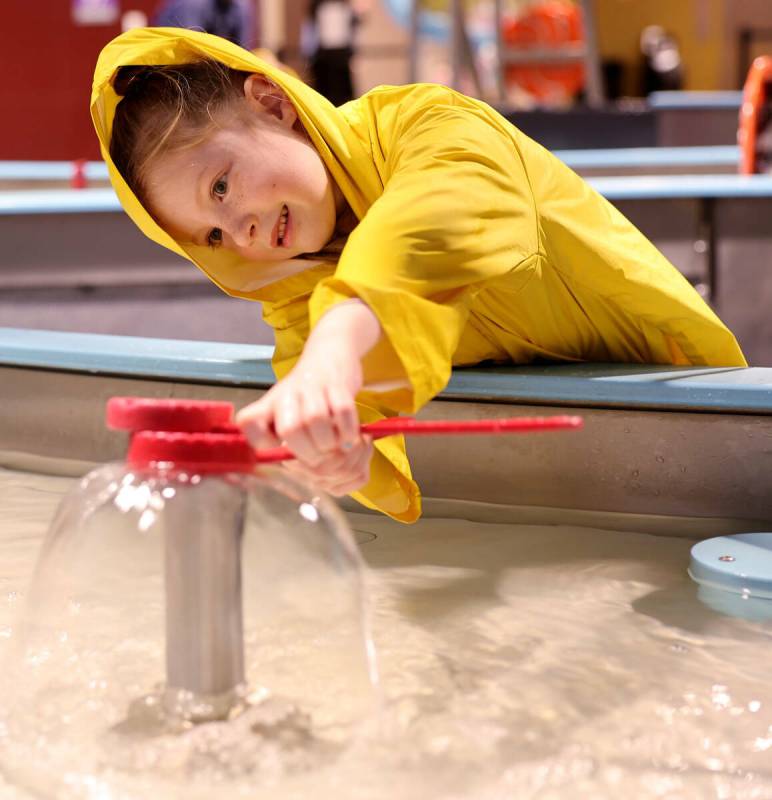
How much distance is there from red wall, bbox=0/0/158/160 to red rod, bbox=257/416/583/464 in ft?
20.2

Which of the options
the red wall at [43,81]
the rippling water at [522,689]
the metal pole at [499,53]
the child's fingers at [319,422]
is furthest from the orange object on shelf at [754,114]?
the red wall at [43,81]

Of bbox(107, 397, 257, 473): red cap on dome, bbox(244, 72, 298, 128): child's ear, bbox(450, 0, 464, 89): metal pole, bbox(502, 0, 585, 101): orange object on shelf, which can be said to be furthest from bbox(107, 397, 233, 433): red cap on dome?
bbox(502, 0, 585, 101): orange object on shelf

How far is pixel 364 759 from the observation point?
2.12 feet

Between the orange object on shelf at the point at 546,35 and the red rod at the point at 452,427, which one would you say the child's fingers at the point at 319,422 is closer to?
the red rod at the point at 452,427

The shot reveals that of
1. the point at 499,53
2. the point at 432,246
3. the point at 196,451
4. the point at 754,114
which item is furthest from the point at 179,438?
the point at 499,53

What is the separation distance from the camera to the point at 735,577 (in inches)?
35.7

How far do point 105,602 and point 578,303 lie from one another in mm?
574

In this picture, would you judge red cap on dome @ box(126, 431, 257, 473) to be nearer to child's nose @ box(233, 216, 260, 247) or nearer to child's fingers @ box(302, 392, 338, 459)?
child's fingers @ box(302, 392, 338, 459)

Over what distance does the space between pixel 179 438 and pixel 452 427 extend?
0.14m

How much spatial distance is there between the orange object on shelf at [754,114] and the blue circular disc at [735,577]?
272 cm

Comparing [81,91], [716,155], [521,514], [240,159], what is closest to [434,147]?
[240,159]

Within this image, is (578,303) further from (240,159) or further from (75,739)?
(75,739)

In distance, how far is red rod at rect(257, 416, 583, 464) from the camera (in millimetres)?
603

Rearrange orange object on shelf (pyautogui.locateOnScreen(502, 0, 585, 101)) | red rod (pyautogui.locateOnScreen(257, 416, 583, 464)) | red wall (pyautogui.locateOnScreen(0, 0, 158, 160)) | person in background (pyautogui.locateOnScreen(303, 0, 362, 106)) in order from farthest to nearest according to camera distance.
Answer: orange object on shelf (pyautogui.locateOnScreen(502, 0, 585, 101)), red wall (pyautogui.locateOnScreen(0, 0, 158, 160)), person in background (pyautogui.locateOnScreen(303, 0, 362, 106)), red rod (pyautogui.locateOnScreen(257, 416, 583, 464))
